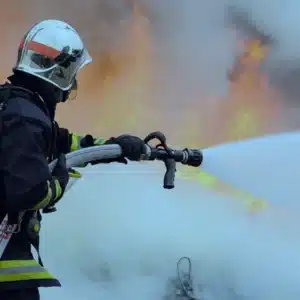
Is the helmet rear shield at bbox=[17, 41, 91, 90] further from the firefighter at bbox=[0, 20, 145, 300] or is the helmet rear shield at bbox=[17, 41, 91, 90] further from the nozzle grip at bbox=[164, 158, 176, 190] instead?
the nozzle grip at bbox=[164, 158, 176, 190]

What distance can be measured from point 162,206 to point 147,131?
0.44m

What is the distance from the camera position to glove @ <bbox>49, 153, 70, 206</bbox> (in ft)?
7.20

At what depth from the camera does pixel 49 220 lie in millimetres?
4043

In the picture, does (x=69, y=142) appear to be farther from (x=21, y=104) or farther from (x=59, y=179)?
(x=21, y=104)

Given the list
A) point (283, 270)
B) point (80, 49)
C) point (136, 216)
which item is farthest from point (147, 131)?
point (80, 49)

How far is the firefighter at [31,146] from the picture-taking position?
207 centimetres

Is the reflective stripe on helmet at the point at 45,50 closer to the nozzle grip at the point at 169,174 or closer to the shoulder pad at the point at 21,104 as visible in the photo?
the shoulder pad at the point at 21,104

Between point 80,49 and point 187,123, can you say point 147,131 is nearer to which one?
point 187,123

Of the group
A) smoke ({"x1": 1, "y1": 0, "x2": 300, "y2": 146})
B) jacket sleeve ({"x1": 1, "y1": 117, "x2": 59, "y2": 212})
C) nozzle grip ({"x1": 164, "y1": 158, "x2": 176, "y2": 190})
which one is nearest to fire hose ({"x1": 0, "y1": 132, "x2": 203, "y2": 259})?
nozzle grip ({"x1": 164, "y1": 158, "x2": 176, "y2": 190})

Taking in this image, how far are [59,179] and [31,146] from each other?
210 mm

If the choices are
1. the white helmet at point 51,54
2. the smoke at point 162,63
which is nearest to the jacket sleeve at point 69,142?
the white helmet at point 51,54

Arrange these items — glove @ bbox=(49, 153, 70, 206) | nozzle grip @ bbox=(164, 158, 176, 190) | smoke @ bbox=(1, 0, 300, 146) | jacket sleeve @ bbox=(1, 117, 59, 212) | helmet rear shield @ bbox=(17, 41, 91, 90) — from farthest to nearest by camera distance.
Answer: smoke @ bbox=(1, 0, 300, 146) < nozzle grip @ bbox=(164, 158, 176, 190) < helmet rear shield @ bbox=(17, 41, 91, 90) < glove @ bbox=(49, 153, 70, 206) < jacket sleeve @ bbox=(1, 117, 59, 212)

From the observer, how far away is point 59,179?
7.38 ft

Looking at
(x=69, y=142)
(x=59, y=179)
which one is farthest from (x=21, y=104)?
(x=69, y=142)
